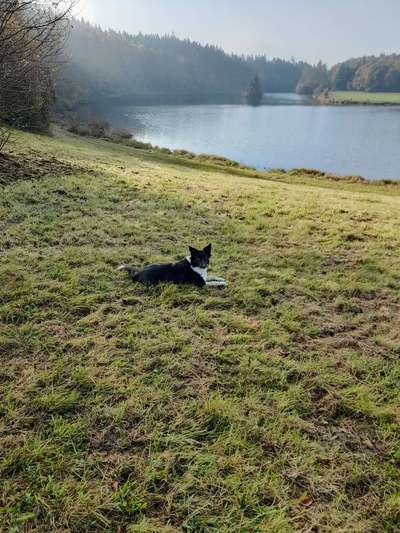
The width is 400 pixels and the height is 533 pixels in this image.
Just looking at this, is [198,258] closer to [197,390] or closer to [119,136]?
[197,390]

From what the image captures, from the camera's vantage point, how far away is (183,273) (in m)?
4.81

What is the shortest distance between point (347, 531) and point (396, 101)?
11210 cm

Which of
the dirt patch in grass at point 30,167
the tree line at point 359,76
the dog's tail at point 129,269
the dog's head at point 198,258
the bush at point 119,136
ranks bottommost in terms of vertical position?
the dog's tail at point 129,269

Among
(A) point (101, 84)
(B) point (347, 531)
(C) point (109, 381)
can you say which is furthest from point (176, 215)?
(A) point (101, 84)

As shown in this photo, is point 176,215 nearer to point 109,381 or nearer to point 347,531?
point 109,381

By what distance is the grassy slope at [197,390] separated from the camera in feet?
7.20

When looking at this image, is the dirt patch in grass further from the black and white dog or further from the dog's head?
the dog's head

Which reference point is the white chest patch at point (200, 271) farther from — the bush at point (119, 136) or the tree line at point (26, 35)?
the bush at point (119, 136)

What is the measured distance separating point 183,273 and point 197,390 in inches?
79.6

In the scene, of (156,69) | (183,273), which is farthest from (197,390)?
(156,69)

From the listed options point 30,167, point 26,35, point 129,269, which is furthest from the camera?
point 30,167

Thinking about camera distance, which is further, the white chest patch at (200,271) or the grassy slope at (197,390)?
the white chest patch at (200,271)

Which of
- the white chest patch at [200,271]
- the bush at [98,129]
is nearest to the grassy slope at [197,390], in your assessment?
the white chest patch at [200,271]

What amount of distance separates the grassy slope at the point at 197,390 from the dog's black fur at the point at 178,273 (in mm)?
201
